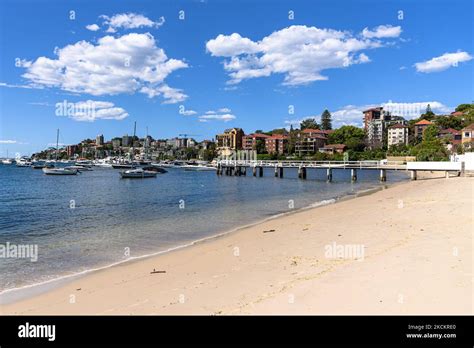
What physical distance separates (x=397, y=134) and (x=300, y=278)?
17715 cm

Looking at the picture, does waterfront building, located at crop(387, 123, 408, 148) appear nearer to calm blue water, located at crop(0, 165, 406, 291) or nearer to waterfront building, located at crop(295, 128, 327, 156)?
waterfront building, located at crop(295, 128, 327, 156)

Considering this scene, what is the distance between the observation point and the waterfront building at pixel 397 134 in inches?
6531

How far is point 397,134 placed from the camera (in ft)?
555

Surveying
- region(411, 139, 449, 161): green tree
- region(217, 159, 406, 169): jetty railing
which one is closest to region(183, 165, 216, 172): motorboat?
region(217, 159, 406, 169): jetty railing

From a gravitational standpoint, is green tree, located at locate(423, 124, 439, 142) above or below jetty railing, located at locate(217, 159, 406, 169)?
above

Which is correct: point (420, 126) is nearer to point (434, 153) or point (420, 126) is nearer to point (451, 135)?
point (451, 135)

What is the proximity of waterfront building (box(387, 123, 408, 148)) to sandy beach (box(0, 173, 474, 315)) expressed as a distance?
166 meters

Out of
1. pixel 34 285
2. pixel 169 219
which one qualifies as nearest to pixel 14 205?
pixel 169 219

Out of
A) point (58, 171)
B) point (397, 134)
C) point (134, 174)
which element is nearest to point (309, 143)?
point (397, 134)

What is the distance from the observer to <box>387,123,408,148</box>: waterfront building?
166 metres

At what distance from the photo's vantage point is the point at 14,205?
31453 millimetres

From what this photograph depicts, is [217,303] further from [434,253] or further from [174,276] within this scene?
[434,253]

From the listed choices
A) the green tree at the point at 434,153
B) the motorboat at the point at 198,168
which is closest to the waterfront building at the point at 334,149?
the green tree at the point at 434,153
